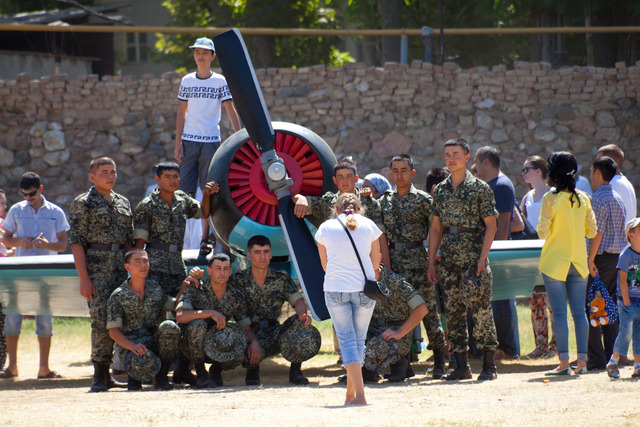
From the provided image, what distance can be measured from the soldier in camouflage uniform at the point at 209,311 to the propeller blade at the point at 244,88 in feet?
3.54

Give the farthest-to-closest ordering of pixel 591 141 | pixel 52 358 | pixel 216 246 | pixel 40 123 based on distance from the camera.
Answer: pixel 40 123 < pixel 591 141 < pixel 52 358 < pixel 216 246

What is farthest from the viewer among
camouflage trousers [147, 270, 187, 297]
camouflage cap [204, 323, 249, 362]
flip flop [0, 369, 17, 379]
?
flip flop [0, 369, 17, 379]

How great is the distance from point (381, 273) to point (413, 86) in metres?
8.07

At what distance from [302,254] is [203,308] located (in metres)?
0.97

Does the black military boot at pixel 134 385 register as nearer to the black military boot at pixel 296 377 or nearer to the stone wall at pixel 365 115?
the black military boot at pixel 296 377

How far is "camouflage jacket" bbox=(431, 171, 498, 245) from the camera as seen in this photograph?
21.1 ft

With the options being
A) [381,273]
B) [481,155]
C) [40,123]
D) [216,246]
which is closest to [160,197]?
[216,246]

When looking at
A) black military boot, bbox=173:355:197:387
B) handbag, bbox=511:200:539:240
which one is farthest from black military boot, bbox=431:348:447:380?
black military boot, bbox=173:355:197:387

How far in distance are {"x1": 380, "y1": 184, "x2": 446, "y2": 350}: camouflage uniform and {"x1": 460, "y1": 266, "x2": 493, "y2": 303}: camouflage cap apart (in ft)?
1.72

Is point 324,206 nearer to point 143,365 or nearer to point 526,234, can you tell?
point 143,365

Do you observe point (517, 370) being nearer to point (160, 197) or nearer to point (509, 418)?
point (509, 418)

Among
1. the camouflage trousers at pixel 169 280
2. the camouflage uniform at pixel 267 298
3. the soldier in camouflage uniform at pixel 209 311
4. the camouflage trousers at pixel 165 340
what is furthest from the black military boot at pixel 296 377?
the camouflage trousers at pixel 169 280

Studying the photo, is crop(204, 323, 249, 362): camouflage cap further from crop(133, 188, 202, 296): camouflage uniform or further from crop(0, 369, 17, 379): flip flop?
crop(0, 369, 17, 379): flip flop

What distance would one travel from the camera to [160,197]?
7051mm
